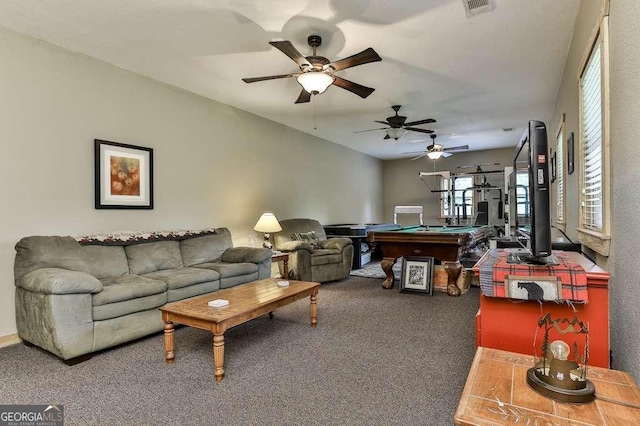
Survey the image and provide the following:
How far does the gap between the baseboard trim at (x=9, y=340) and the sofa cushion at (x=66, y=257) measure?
0.54m

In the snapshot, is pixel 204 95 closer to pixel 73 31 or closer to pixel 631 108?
pixel 73 31

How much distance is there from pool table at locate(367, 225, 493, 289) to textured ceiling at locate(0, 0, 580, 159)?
6.12 ft

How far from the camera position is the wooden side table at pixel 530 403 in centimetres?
101

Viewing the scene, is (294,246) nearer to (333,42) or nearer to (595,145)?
(333,42)

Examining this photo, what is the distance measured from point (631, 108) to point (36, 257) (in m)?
3.97

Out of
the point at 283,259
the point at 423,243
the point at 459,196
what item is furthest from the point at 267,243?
the point at 459,196

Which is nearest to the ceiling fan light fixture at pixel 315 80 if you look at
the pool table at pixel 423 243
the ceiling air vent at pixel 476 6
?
the ceiling air vent at pixel 476 6

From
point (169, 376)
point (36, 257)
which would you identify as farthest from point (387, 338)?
point (36, 257)

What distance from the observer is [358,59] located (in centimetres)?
281

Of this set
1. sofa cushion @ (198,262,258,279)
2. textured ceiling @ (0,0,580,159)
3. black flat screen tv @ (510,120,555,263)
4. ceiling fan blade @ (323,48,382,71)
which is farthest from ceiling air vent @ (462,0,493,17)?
sofa cushion @ (198,262,258,279)

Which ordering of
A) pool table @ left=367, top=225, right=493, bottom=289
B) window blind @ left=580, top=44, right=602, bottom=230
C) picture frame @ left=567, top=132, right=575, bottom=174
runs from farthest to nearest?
pool table @ left=367, top=225, right=493, bottom=289
picture frame @ left=567, top=132, right=575, bottom=174
window blind @ left=580, top=44, right=602, bottom=230

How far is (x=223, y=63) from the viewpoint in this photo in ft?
12.1

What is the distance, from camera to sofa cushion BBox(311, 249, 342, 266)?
5.15m

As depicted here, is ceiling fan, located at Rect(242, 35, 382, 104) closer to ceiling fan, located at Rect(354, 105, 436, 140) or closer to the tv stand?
ceiling fan, located at Rect(354, 105, 436, 140)
